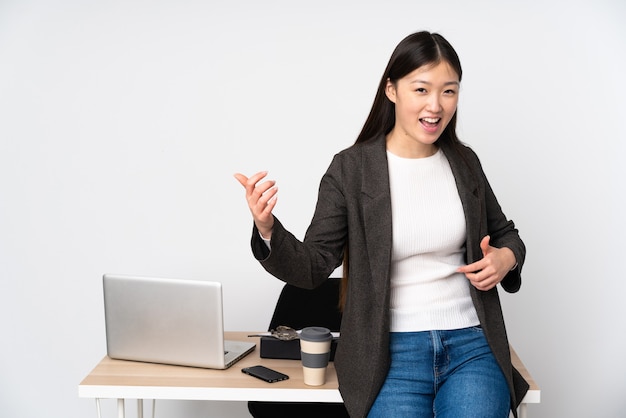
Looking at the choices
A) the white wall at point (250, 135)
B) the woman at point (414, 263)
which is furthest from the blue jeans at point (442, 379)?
the white wall at point (250, 135)

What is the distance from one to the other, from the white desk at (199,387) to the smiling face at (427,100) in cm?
76

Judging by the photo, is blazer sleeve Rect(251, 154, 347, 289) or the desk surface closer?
blazer sleeve Rect(251, 154, 347, 289)

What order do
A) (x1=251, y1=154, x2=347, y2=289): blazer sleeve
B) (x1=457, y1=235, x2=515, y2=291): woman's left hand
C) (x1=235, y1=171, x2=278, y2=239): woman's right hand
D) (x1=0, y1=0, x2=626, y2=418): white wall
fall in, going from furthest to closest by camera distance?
(x1=0, y1=0, x2=626, y2=418): white wall, (x1=457, y1=235, x2=515, y2=291): woman's left hand, (x1=251, y1=154, x2=347, y2=289): blazer sleeve, (x1=235, y1=171, x2=278, y2=239): woman's right hand

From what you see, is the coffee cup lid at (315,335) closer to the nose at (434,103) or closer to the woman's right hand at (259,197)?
the woman's right hand at (259,197)

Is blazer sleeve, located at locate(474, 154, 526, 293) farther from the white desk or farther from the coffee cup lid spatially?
the coffee cup lid

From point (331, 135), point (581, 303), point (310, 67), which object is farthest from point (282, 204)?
point (581, 303)

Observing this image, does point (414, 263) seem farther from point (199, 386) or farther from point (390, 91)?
point (199, 386)

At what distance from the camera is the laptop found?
217 centimetres

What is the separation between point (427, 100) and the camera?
2111 millimetres

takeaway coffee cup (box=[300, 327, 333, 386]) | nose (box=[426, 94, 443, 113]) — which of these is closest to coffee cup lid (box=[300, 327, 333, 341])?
takeaway coffee cup (box=[300, 327, 333, 386])

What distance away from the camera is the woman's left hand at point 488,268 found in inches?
80.0

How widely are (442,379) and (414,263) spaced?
0.33 m

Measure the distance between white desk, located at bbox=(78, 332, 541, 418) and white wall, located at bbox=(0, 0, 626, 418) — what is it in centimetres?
133

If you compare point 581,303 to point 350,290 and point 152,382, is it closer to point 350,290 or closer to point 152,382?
point 350,290
